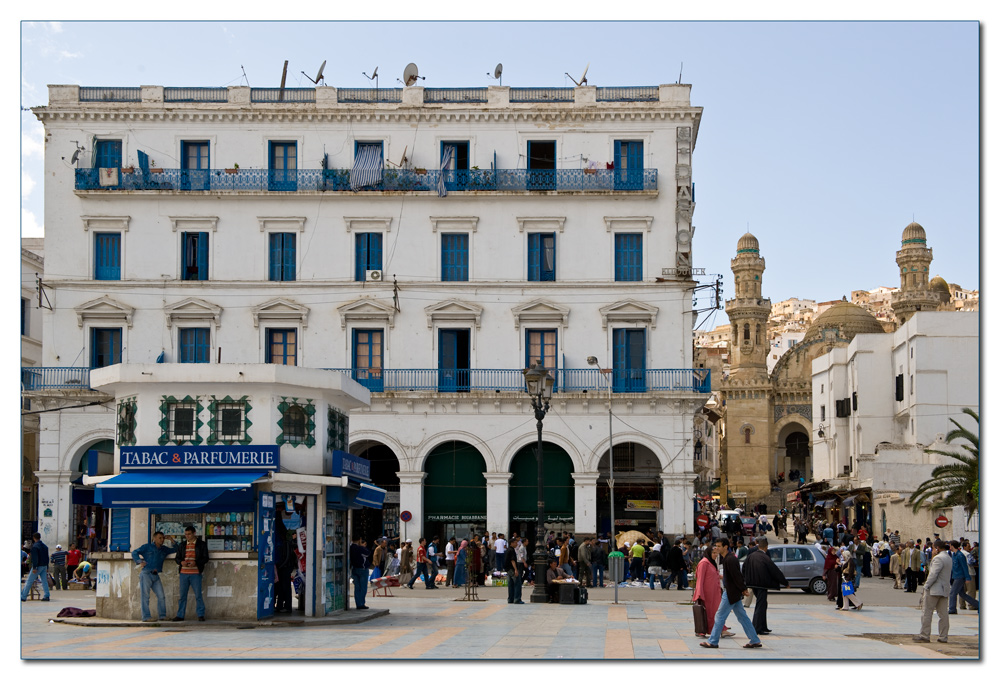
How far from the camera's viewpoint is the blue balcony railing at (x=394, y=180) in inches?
1596

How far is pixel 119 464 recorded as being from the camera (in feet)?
62.2

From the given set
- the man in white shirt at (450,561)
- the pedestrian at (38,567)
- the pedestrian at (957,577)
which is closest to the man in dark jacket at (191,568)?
the pedestrian at (38,567)

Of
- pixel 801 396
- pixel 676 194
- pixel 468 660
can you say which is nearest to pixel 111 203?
pixel 676 194

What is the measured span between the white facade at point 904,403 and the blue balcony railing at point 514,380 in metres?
9.09

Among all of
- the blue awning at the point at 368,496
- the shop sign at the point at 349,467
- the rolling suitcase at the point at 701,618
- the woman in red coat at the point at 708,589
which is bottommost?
the rolling suitcase at the point at 701,618

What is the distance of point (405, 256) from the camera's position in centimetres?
4056

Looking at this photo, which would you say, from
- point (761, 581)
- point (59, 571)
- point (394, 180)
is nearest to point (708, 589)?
point (761, 581)

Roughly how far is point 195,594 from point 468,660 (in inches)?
223

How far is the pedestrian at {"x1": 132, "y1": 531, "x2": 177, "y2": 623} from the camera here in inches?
728

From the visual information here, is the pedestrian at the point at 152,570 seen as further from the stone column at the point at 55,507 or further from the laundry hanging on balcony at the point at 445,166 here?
the laundry hanging on balcony at the point at 445,166

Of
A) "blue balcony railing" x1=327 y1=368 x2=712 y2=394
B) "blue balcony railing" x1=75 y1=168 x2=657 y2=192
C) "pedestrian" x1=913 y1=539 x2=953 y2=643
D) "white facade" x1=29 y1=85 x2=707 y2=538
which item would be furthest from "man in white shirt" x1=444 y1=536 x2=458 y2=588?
"pedestrian" x1=913 y1=539 x2=953 y2=643

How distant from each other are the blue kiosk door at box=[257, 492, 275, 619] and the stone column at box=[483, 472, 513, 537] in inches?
817

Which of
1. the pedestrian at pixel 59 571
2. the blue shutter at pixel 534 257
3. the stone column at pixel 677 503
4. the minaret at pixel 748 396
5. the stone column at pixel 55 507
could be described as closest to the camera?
the pedestrian at pixel 59 571

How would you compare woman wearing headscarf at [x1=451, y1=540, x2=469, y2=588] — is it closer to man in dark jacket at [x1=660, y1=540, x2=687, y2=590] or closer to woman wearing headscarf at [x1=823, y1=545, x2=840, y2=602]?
man in dark jacket at [x1=660, y1=540, x2=687, y2=590]
